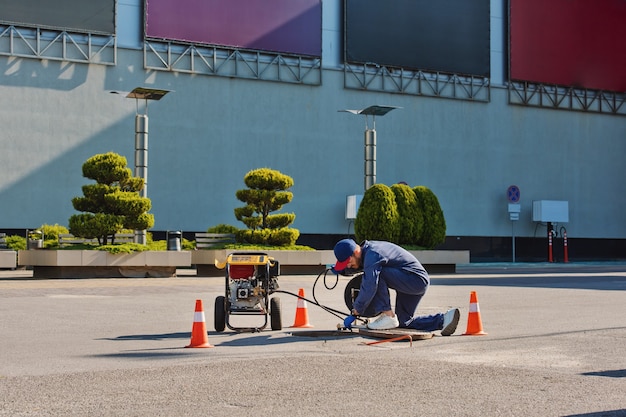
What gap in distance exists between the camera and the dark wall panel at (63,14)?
115ft

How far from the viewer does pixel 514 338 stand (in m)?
10.5

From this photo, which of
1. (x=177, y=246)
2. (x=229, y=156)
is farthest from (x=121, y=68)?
(x=177, y=246)

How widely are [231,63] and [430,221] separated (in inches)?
464

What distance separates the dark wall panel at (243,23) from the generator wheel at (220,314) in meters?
28.0

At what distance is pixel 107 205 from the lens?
28.0 metres

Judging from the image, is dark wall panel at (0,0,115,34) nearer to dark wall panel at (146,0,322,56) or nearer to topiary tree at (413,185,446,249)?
dark wall panel at (146,0,322,56)

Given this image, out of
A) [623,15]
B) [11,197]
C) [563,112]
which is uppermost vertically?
[623,15]

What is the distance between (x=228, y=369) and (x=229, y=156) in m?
31.8

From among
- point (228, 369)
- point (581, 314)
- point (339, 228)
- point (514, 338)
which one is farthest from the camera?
point (339, 228)

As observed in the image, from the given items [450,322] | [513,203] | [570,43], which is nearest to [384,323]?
[450,322]

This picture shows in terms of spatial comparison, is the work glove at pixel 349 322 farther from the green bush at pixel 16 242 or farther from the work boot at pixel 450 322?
the green bush at pixel 16 242

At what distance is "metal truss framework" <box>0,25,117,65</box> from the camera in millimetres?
35125

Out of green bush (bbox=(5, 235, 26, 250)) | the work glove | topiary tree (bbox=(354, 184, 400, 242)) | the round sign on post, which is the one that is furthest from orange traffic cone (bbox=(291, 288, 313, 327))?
the round sign on post

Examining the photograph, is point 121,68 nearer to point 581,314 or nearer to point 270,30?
point 270,30
